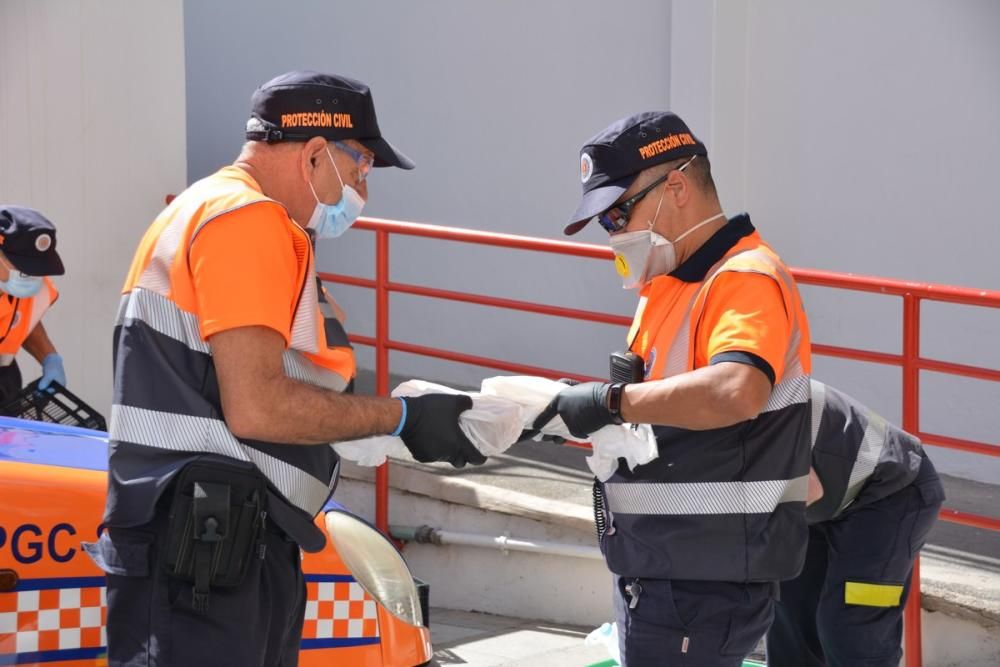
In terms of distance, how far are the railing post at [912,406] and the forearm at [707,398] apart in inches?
85.0

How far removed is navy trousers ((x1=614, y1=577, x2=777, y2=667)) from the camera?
2.80 meters

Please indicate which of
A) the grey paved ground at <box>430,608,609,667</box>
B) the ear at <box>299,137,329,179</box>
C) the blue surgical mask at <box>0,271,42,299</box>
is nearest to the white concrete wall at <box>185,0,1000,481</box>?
the grey paved ground at <box>430,608,609,667</box>

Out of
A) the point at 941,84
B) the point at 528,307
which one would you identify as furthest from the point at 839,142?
the point at 528,307

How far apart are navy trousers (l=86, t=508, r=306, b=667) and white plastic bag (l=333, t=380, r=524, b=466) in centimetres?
36

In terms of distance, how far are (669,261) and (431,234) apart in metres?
3.11

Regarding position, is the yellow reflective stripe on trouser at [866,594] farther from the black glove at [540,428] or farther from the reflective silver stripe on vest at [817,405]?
the black glove at [540,428]

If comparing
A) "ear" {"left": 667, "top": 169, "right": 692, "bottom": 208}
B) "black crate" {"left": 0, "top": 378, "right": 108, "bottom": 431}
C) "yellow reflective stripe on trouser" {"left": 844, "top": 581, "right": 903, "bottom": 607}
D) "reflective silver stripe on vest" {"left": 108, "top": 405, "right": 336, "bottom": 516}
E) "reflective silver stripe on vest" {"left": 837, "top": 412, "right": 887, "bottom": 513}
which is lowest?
"yellow reflective stripe on trouser" {"left": 844, "top": 581, "right": 903, "bottom": 607}

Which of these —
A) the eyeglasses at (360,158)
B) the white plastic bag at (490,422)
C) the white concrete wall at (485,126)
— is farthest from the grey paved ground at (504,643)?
the eyeglasses at (360,158)

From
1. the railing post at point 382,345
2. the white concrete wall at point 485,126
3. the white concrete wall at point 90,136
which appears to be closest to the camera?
the railing post at point 382,345

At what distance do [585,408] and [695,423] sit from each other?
263 mm

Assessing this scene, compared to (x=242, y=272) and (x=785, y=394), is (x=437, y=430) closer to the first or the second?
(x=242, y=272)

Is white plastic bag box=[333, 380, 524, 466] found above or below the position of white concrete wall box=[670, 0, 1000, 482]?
below

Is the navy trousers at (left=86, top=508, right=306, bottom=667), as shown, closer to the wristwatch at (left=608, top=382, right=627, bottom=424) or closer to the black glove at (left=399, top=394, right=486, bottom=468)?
the black glove at (left=399, top=394, right=486, bottom=468)

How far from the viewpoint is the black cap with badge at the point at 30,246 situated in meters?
5.46
